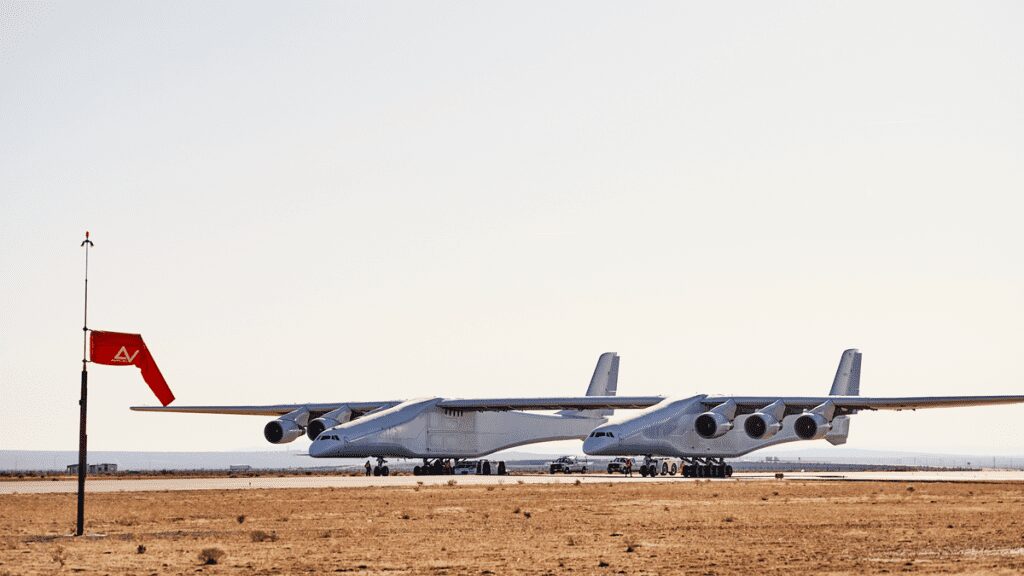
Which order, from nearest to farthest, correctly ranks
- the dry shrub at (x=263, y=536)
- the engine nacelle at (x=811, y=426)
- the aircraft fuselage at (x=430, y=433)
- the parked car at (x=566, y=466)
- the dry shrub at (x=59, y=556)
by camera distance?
the dry shrub at (x=59, y=556) < the dry shrub at (x=263, y=536) < the engine nacelle at (x=811, y=426) < the aircraft fuselage at (x=430, y=433) < the parked car at (x=566, y=466)

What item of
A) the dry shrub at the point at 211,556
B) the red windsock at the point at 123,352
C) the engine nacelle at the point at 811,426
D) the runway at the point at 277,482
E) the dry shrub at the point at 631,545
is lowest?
the dry shrub at the point at 631,545

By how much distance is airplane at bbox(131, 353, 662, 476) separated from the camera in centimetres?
6994

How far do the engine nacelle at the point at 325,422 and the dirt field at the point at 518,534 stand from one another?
3507 cm

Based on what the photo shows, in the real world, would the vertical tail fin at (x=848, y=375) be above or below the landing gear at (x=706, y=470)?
above

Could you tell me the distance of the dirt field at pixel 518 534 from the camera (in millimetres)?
18359

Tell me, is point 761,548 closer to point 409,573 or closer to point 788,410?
point 409,573

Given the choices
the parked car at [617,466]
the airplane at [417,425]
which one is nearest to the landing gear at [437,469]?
the airplane at [417,425]

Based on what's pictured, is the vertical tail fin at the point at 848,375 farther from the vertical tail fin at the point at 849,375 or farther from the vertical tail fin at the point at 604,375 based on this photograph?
the vertical tail fin at the point at 604,375

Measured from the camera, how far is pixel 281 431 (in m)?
74.8

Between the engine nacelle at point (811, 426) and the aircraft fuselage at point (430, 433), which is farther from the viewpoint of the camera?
the aircraft fuselage at point (430, 433)

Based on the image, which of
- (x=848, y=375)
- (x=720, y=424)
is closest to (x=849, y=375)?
(x=848, y=375)

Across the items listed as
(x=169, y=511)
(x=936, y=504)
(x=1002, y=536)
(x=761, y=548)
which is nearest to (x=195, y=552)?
(x=761, y=548)

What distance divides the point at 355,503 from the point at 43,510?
8053 mm

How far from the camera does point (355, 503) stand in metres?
35.5
